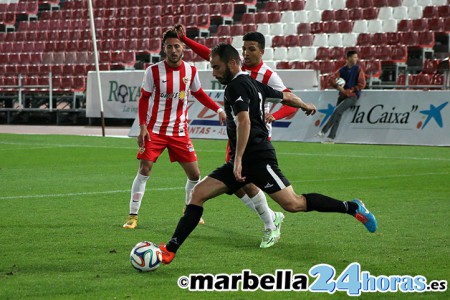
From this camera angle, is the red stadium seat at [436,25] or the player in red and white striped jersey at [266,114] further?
the red stadium seat at [436,25]

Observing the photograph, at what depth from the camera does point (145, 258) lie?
732cm

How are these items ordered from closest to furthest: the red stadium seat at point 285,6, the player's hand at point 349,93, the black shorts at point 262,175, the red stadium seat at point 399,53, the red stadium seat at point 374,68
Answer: the black shorts at point 262,175 < the player's hand at point 349,93 < the red stadium seat at point 374,68 < the red stadium seat at point 399,53 < the red stadium seat at point 285,6

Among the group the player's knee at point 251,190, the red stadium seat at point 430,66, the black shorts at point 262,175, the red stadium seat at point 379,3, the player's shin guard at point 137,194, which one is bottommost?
the red stadium seat at point 430,66

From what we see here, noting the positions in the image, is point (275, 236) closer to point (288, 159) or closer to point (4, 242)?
point (4, 242)

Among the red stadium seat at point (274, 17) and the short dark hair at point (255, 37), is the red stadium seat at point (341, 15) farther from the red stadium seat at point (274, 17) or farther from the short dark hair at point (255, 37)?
the short dark hair at point (255, 37)

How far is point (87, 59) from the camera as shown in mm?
37906

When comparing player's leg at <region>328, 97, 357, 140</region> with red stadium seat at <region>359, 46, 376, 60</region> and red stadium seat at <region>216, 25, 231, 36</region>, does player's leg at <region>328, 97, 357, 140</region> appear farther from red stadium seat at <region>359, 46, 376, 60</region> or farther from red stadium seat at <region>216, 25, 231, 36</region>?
red stadium seat at <region>216, 25, 231, 36</region>

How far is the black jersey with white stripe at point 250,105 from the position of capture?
25.4 feet

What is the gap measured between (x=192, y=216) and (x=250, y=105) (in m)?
1.08

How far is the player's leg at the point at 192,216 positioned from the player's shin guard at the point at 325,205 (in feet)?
2.51

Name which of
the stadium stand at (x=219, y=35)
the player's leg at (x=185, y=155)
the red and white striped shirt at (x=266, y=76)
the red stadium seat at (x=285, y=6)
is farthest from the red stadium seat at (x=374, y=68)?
the red and white striped shirt at (x=266, y=76)

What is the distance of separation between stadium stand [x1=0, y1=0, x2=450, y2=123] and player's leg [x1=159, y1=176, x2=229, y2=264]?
59.7 feet

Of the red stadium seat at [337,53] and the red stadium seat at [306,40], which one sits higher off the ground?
the red stadium seat at [306,40]

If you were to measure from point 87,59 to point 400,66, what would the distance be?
14106mm
